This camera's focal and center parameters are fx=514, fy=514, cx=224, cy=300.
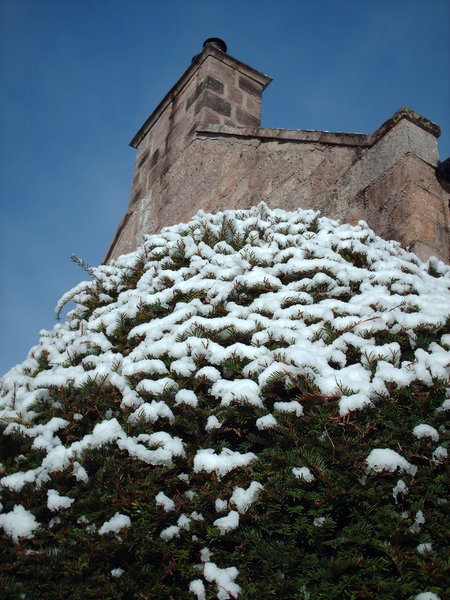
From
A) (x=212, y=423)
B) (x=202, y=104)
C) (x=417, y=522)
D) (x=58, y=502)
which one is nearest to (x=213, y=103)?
(x=202, y=104)

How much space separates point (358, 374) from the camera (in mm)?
2082

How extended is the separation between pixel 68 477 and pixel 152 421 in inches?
14.8

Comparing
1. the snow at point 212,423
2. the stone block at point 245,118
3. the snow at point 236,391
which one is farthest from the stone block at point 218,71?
the snow at point 212,423

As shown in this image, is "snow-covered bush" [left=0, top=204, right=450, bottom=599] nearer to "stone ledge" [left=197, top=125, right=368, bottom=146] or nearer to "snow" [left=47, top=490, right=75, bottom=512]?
"snow" [left=47, top=490, right=75, bottom=512]

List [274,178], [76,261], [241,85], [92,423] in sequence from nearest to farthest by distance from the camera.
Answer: [92,423], [76,261], [274,178], [241,85]

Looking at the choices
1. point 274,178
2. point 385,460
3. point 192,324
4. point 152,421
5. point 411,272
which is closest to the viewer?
point 385,460

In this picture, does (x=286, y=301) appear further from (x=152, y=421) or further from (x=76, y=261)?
(x=76, y=261)

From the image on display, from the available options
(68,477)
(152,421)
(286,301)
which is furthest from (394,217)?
(68,477)

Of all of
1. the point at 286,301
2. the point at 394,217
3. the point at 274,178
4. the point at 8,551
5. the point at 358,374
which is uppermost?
the point at 274,178

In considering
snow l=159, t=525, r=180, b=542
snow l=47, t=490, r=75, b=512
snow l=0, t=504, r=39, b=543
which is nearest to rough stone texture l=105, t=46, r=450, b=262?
snow l=159, t=525, r=180, b=542

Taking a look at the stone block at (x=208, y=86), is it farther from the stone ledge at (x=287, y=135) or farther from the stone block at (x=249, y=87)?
the stone ledge at (x=287, y=135)

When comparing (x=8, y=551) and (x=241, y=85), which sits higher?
(x=241, y=85)

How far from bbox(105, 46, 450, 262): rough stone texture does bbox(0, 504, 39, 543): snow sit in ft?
9.61

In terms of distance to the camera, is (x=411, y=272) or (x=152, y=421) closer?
(x=152, y=421)
